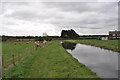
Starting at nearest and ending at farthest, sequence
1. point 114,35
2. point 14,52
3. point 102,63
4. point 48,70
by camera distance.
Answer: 1. point 48,70
2. point 102,63
3. point 14,52
4. point 114,35

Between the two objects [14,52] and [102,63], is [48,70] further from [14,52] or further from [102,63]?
[14,52]

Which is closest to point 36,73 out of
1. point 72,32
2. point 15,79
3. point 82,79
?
point 15,79

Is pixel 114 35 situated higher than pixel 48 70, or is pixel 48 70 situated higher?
pixel 114 35

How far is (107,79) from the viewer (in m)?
9.45

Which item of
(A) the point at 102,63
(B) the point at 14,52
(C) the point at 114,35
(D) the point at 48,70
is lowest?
(A) the point at 102,63

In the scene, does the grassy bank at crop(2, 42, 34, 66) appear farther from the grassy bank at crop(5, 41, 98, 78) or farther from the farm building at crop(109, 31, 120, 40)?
the farm building at crop(109, 31, 120, 40)

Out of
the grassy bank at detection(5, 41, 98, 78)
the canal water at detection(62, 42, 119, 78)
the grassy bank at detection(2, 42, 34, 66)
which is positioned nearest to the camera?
the grassy bank at detection(5, 41, 98, 78)

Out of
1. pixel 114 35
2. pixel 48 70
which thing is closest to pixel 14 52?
pixel 48 70

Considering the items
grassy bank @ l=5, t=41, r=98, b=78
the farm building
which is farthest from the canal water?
the farm building

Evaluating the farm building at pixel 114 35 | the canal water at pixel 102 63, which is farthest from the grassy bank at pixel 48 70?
the farm building at pixel 114 35

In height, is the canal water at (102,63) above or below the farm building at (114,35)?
below

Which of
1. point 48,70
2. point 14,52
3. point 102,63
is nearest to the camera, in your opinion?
point 48,70

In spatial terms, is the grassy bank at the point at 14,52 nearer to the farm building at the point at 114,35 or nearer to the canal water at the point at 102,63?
the canal water at the point at 102,63

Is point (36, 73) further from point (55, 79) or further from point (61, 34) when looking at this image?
point (61, 34)
